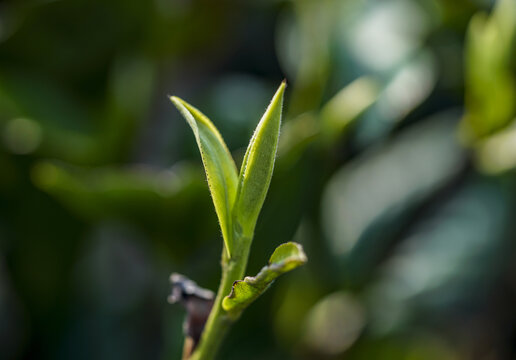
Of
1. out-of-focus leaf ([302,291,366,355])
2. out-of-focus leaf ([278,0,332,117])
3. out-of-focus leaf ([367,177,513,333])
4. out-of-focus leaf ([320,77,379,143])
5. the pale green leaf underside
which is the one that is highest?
out-of-focus leaf ([278,0,332,117])

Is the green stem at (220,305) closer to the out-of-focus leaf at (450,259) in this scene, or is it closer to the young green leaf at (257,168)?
the young green leaf at (257,168)

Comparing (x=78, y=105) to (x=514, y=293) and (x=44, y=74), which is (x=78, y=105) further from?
(x=514, y=293)

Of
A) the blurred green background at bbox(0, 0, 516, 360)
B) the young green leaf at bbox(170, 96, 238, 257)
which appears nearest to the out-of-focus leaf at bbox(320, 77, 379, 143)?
the blurred green background at bbox(0, 0, 516, 360)

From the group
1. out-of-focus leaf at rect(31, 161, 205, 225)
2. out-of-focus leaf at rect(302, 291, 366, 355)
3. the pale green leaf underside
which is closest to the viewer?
the pale green leaf underside

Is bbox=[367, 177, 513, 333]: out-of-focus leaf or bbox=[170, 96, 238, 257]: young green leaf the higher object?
bbox=[170, 96, 238, 257]: young green leaf

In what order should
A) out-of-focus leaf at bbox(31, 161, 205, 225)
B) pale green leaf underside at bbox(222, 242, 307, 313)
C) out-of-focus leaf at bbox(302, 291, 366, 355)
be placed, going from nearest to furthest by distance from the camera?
pale green leaf underside at bbox(222, 242, 307, 313), out-of-focus leaf at bbox(31, 161, 205, 225), out-of-focus leaf at bbox(302, 291, 366, 355)

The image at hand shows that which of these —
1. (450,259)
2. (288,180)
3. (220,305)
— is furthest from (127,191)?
(450,259)

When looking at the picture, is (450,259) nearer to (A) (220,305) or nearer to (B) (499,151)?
(B) (499,151)

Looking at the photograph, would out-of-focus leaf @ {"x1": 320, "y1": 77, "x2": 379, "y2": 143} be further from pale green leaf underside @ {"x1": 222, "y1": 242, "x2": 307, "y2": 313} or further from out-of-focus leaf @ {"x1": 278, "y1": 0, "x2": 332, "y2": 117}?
pale green leaf underside @ {"x1": 222, "y1": 242, "x2": 307, "y2": 313}

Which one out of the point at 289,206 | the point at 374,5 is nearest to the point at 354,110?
the point at 289,206
